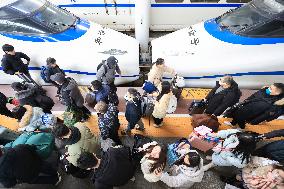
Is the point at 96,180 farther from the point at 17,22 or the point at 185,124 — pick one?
the point at 17,22

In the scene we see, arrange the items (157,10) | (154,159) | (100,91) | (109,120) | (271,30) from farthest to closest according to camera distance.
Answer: (157,10) < (271,30) < (100,91) < (109,120) < (154,159)

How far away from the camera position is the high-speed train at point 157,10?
814 centimetres

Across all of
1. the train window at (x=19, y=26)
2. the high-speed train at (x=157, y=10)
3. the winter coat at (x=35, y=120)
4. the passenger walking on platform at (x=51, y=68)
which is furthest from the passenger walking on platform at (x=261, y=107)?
the train window at (x=19, y=26)

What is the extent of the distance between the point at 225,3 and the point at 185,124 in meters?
4.43

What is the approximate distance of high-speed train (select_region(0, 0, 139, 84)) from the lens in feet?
20.5

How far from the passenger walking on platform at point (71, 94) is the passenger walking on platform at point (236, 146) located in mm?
2572

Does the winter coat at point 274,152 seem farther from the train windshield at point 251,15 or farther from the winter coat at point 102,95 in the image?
the train windshield at point 251,15

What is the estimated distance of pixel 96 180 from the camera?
3652 millimetres

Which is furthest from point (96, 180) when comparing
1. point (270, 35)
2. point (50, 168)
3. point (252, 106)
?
point (270, 35)

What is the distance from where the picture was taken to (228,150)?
12.8 ft

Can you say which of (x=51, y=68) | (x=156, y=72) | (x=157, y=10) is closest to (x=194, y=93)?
(x=156, y=72)

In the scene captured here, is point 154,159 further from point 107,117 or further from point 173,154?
point 107,117

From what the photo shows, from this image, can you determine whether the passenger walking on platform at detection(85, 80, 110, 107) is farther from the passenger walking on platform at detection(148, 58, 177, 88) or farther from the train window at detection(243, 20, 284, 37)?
the train window at detection(243, 20, 284, 37)

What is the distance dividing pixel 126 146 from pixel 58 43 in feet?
11.0
